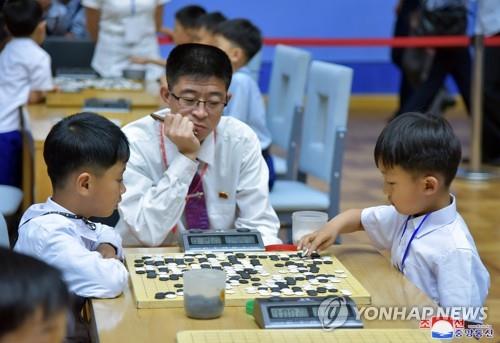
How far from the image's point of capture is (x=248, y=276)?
7.48 feet

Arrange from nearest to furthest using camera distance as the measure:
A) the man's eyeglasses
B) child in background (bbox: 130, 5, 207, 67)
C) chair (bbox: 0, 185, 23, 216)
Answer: the man's eyeglasses → chair (bbox: 0, 185, 23, 216) → child in background (bbox: 130, 5, 207, 67)

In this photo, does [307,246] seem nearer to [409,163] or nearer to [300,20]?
[409,163]

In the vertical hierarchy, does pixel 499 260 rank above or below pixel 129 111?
below

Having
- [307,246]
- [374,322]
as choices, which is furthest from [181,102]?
[374,322]

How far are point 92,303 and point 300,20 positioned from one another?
7744 mm

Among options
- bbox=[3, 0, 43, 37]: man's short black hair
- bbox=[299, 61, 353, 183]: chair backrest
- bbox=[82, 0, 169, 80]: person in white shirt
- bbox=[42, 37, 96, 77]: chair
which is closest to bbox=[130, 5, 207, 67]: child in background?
bbox=[82, 0, 169, 80]: person in white shirt

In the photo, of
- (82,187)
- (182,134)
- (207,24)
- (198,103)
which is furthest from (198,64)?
(207,24)

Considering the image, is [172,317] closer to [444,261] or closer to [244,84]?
[444,261]

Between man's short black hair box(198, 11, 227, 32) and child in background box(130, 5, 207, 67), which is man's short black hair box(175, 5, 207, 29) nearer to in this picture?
child in background box(130, 5, 207, 67)

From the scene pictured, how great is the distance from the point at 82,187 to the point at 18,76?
2464mm

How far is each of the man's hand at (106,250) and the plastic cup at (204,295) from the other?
41cm

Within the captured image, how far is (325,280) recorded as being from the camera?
229 centimetres

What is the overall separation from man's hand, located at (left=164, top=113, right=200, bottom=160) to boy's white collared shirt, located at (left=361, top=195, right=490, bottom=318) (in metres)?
0.63

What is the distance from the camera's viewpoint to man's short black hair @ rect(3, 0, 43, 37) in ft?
15.7
